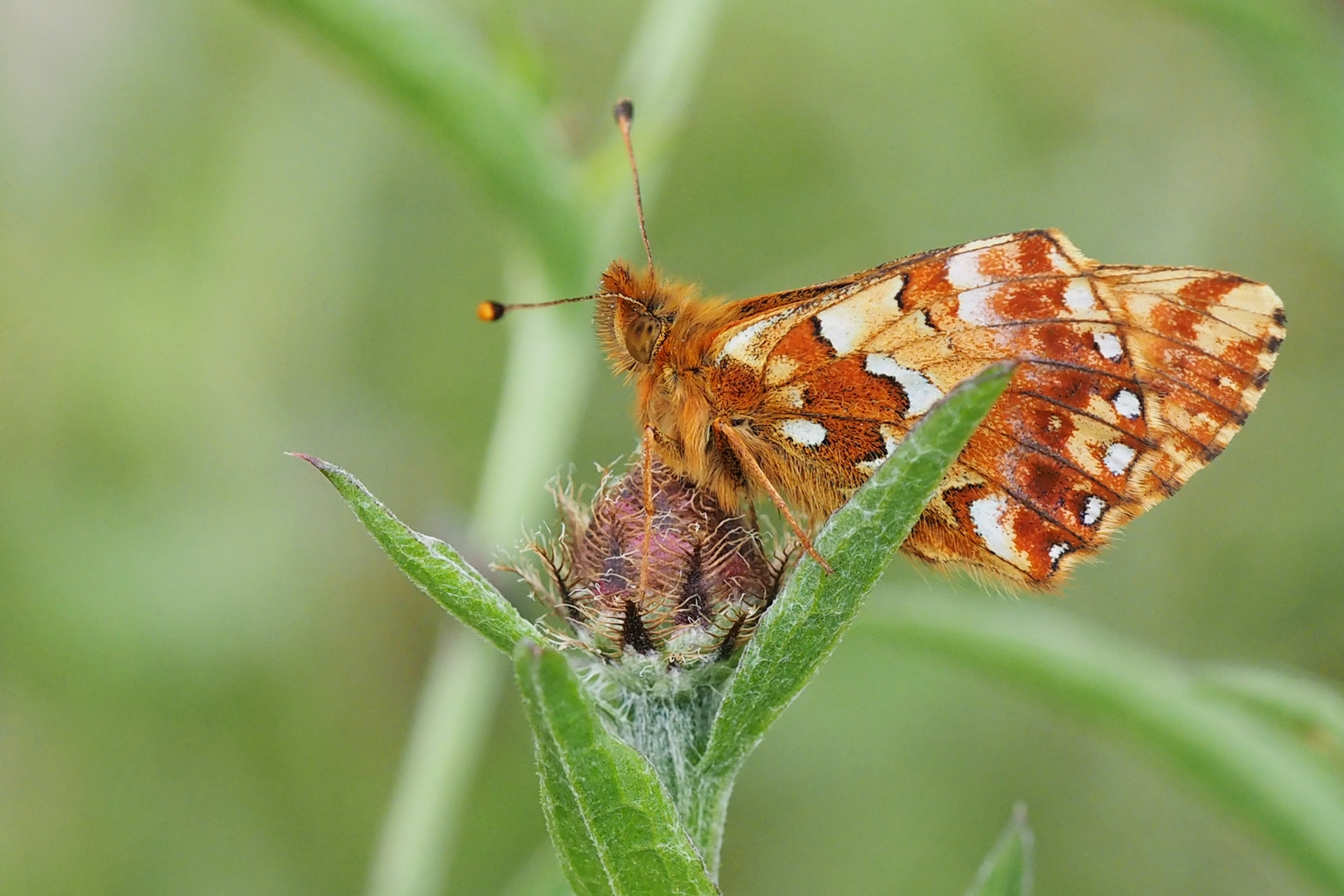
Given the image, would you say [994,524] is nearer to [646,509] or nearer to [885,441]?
[885,441]

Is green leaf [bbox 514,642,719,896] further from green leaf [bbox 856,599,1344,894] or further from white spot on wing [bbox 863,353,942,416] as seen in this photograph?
green leaf [bbox 856,599,1344,894]

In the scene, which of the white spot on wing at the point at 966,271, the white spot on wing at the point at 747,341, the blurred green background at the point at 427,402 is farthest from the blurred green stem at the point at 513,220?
the white spot on wing at the point at 966,271

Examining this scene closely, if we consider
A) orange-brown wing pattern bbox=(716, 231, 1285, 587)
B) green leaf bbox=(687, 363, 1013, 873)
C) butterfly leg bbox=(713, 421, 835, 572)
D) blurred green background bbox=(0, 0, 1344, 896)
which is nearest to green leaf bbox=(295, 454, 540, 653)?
green leaf bbox=(687, 363, 1013, 873)

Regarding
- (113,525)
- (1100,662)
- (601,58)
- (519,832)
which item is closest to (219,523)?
(113,525)

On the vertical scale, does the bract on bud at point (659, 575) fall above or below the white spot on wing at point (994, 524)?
below

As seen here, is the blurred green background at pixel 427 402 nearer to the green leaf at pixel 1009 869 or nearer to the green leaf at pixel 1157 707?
the green leaf at pixel 1157 707

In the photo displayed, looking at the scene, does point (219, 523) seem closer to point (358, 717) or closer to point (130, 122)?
point (358, 717)

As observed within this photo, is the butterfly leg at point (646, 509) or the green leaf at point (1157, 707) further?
the green leaf at point (1157, 707)
